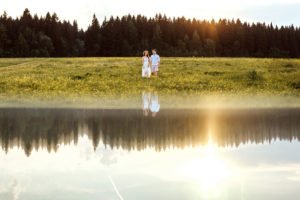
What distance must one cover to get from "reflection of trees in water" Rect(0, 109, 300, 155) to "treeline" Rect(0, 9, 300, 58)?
109508mm

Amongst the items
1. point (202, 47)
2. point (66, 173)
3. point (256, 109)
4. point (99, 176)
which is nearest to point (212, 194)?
point (99, 176)

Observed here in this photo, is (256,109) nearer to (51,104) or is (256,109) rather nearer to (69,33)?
(51,104)

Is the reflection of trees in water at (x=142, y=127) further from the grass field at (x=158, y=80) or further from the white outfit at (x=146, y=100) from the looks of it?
the grass field at (x=158, y=80)

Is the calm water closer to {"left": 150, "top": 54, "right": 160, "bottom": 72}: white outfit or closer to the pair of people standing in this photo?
the pair of people standing

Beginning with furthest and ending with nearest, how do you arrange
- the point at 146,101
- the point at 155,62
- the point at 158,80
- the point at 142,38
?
the point at 142,38 < the point at 155,62 < the point at 158,80 < the point at 146,101

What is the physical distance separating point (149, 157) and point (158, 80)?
95.3 ft

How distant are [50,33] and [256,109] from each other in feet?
412

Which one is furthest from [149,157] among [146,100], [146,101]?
[146,100]

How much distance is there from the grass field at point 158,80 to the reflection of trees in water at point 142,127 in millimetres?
10771

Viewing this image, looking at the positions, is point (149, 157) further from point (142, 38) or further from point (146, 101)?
point (142, 38)

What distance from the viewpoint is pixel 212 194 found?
9.83 m

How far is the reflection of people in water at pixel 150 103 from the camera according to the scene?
2423cm

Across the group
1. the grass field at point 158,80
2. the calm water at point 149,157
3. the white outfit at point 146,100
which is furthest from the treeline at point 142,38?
the calm water at point 149,157

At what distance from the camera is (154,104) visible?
2789 cm
